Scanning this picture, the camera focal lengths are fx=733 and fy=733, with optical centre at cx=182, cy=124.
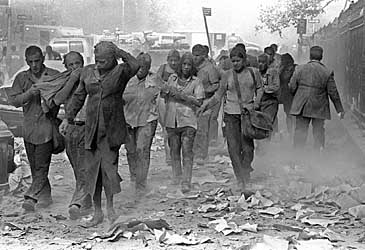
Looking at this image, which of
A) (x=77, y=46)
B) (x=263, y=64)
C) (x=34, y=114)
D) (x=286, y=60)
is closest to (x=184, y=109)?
(x=34, y=114)

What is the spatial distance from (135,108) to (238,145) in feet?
4.60

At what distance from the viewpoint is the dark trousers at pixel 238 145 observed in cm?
930

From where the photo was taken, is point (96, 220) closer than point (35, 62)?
Yes

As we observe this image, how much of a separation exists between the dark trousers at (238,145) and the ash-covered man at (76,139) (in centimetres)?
211

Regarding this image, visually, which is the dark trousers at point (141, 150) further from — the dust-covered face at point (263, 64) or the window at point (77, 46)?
the window at point (77, 46)

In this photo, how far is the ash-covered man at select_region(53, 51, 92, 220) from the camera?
7.59 m

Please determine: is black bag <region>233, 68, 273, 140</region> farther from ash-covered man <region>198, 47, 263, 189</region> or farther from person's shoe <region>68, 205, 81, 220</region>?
person's shoe <region>68, 205, 81, 220</region>

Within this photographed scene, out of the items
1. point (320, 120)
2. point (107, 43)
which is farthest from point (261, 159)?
point (107, 43)

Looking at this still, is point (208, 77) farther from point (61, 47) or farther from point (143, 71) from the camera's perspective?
point (61, 47)

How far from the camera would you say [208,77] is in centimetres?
1067

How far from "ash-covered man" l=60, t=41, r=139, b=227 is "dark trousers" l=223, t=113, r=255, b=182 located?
83.6 inches

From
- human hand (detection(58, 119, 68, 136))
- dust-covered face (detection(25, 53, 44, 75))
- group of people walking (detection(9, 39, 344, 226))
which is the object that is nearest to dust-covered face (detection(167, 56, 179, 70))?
group of people walking (detection(9, 39, 344, 226))

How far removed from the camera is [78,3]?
49.1 meters

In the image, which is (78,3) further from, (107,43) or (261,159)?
(107,43)
